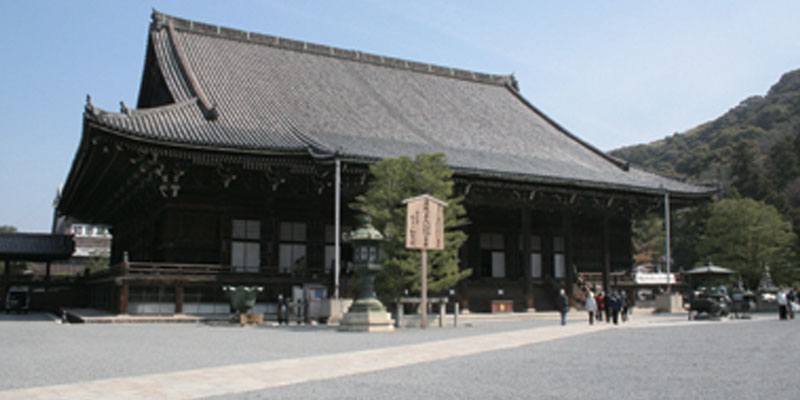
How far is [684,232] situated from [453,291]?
46.4 meters

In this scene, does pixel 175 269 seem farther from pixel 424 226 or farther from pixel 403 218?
pixel 424 226

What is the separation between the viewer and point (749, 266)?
156ft

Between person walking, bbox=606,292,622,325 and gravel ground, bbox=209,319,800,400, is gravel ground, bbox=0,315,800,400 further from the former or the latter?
person walking, bbox=606,292,622,325

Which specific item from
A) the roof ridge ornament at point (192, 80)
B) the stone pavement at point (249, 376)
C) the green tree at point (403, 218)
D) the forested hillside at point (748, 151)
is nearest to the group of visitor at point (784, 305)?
the forested hillside at point (748, 151)

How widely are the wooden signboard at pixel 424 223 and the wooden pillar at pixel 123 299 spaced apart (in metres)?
10.2

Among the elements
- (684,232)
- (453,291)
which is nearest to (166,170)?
(453,291)

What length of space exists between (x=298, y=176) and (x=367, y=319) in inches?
393

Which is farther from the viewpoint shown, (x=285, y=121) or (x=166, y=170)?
(x=285, y=121)

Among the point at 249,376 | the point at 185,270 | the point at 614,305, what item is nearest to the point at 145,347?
the point at 249,376

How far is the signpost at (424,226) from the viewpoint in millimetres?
20281

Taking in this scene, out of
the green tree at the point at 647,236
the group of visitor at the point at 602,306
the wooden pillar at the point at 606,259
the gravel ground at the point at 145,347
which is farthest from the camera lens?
the green tree at the point at 647,236

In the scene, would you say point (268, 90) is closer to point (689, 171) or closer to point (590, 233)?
point (590, 233)

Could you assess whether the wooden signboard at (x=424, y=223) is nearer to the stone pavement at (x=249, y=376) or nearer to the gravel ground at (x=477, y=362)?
the gravel ground at (x=477, y=362)

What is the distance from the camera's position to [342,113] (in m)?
32.4
